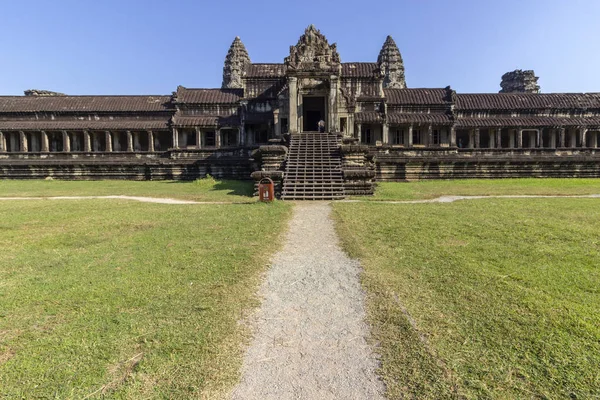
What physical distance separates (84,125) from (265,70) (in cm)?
1658

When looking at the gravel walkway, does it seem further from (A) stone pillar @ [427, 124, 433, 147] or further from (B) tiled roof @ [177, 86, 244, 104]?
(B) tiled roof @ [177, 86, 244, 104]

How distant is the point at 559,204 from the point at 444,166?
509 inches

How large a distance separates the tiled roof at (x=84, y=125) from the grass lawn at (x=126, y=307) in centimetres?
2291

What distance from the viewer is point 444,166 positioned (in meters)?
25.6

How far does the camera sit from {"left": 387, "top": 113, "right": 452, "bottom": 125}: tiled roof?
27.9 meters

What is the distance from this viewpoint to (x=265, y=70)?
28.8 meters

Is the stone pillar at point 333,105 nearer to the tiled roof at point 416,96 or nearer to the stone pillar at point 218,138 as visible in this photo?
the tiled roof at point 416,96

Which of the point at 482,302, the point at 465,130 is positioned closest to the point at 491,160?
the point at 465,130

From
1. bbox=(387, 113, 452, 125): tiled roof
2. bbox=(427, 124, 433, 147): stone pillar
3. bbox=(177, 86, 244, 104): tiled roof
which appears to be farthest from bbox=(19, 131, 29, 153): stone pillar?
bbox=(427, 124, 433, 147): stone pillar

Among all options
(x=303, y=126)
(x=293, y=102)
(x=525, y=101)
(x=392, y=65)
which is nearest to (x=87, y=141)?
(x=303, y=126)

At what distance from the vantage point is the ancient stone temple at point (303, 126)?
25.1 meters

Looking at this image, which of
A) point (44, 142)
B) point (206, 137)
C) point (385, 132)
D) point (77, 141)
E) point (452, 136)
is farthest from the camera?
point (77, 141)

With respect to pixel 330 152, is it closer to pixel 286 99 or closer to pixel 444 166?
pixel 286 99

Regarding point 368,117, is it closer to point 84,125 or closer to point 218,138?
point 218,138
